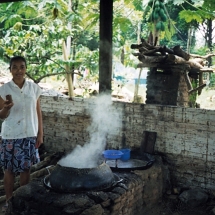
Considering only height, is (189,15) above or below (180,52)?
above

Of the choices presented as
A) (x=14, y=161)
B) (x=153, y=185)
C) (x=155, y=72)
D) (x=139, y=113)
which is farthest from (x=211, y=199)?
(x=14, y=161)

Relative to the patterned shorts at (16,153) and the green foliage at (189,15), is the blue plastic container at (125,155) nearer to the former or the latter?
the patterned shorts at (16,153)

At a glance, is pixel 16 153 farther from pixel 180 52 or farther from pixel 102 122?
pixel 180 52

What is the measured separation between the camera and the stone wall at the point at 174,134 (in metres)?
4.29

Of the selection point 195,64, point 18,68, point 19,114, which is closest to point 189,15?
point 195,64

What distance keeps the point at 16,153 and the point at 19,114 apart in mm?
496

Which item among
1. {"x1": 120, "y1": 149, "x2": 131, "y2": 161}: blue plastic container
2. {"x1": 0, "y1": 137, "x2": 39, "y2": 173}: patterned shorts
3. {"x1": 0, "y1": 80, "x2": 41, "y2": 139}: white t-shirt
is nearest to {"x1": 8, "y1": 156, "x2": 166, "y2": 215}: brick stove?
{"x1": 0, "y1": 137, "x2": 39, "y2": 173}: patterned shorts

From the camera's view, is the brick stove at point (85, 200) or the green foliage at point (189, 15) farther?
the green foliage at point (189, 15)

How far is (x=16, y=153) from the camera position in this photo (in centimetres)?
340

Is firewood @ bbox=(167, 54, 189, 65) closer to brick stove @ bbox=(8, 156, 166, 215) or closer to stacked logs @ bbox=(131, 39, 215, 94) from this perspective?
stacked logs @ bbox=(131, 39, 215, 94)

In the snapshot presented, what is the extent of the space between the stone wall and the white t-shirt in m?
1.94

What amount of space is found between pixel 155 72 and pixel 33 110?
9.27ft

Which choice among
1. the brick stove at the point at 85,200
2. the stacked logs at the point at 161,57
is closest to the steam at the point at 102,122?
the stacked logs at the point at 161,57

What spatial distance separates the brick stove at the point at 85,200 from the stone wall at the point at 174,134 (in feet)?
2.96
